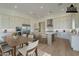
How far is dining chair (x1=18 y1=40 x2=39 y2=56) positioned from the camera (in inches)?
78.4

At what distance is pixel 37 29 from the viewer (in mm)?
2248

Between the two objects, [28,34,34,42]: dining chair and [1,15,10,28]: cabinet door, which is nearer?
[1,15,10,28]: cabinet door

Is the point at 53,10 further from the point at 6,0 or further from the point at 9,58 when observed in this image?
the point at 9,58

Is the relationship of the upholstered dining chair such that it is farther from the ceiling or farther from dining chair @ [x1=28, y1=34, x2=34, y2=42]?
the ceiling

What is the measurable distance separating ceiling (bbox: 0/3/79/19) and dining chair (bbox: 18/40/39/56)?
62 centimetres

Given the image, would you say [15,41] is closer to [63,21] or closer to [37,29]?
[37,29]

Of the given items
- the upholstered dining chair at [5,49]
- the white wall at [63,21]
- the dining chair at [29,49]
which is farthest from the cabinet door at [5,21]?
the white wall at [63,21]

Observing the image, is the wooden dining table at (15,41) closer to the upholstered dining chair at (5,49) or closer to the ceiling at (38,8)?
the upholstered dining chair at (5,49)

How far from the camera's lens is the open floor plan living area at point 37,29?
201 cm

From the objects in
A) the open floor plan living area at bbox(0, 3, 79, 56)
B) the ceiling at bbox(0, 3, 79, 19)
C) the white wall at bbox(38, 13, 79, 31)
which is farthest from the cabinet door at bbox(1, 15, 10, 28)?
the white wall at bbox(38, 13, 79, 31)

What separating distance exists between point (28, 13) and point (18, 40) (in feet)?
2.11

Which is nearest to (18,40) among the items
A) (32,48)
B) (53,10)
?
(32,48)

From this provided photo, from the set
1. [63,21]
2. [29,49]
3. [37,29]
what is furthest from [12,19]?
[63,21]

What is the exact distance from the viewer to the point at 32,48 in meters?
2.09
